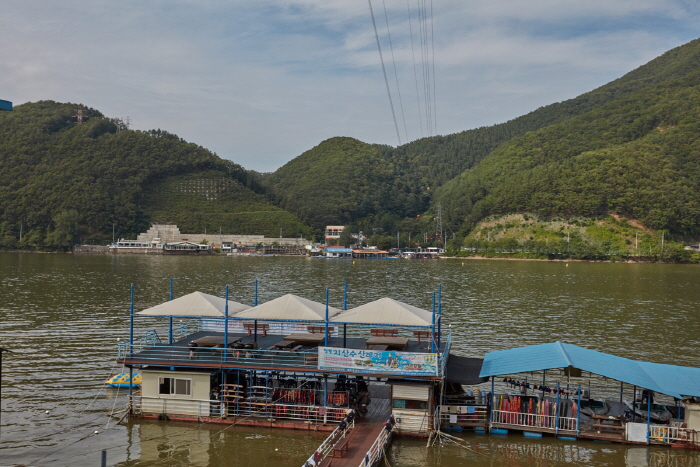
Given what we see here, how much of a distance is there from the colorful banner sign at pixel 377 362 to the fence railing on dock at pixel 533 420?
3.89 meters

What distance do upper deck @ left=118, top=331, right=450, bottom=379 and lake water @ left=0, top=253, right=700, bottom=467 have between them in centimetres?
284

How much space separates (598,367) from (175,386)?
18.1 metres

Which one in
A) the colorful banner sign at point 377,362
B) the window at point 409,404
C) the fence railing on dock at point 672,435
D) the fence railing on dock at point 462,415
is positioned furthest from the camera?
the fence railing on dock at point 462,415

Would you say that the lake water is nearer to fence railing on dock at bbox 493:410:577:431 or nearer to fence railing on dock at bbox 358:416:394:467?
fence railing on dock at bbox 493:410:577:431

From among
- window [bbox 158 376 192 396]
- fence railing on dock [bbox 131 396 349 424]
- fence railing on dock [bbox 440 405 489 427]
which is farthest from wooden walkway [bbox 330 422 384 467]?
window [bbox 158 376 192 396]

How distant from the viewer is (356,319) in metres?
25.5

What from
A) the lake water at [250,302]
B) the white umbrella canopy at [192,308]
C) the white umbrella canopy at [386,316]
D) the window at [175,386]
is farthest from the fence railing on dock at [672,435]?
the window at [175,386]

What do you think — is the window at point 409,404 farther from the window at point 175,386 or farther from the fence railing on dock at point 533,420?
the window at point 175,386

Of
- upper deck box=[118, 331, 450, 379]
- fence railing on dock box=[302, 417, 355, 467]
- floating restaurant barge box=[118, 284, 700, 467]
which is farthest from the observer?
upper deck box=[118, 331, 450, 379]

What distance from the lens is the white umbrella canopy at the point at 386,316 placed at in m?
25.0

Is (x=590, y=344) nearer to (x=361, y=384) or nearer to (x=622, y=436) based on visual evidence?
(x=622, y=436)

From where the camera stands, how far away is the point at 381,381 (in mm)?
25734

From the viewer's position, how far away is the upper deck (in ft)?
78.7

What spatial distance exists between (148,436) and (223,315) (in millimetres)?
6007
